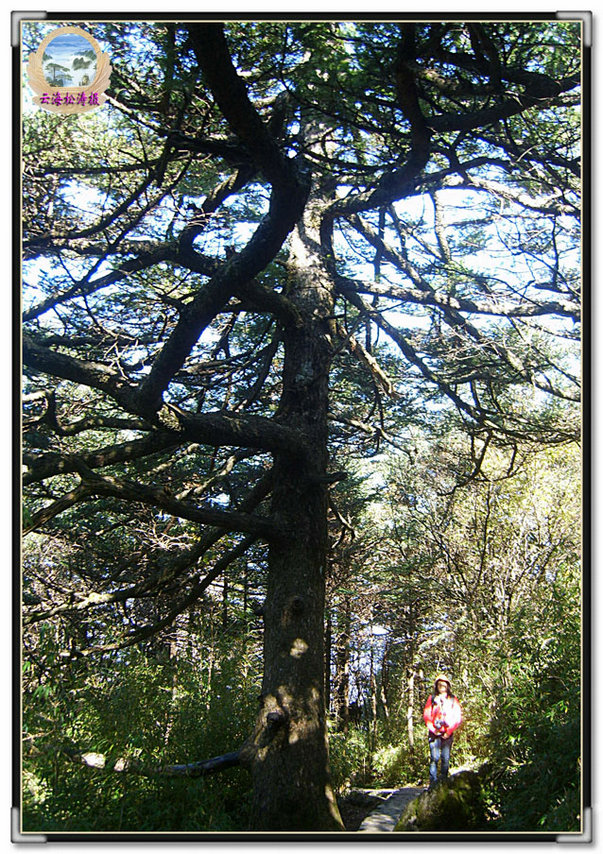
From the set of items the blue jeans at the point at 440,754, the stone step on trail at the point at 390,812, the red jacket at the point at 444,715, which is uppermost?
the red jacket at the point at 444,715

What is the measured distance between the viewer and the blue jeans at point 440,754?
5188 millimetres

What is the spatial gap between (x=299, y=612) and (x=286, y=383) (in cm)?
204

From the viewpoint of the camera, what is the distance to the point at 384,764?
7598 millimetres

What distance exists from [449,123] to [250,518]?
10.2ft

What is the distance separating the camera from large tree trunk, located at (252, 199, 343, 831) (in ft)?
14.4

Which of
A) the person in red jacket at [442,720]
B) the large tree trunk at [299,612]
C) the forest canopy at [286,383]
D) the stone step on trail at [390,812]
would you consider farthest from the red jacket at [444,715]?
the large tree trunk at [299,612]

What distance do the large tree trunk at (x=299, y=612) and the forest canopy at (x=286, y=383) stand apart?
0.02 m

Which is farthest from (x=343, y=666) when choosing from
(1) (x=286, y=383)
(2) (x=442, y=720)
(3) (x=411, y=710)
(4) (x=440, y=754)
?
(1) (x=286, y=383)

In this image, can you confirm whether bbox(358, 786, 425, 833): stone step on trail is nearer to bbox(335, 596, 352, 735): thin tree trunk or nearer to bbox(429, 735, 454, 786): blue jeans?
bbox(429, 735, 454, 786): blue jeans

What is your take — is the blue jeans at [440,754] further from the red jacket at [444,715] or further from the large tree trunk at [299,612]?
the large tree trunk at [299,612]

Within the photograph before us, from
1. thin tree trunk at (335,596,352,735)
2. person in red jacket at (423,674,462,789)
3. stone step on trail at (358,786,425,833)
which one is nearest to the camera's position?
stone step on trail at (358,786,425,833)

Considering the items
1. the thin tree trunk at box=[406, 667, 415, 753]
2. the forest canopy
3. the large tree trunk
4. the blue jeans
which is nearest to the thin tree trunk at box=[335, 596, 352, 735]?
the forest canopy

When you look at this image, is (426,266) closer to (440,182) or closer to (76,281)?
(440,182)

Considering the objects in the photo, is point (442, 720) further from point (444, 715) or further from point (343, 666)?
point (343, 666)
